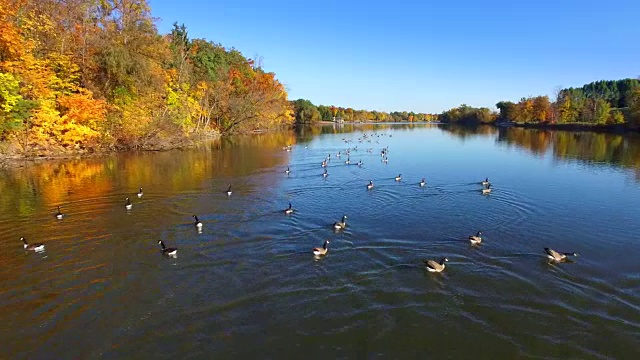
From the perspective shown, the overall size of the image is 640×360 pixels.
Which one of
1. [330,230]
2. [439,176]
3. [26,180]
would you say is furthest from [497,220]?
[26,180]

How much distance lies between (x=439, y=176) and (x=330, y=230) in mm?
16939

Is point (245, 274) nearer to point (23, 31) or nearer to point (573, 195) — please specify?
point (573, 195)

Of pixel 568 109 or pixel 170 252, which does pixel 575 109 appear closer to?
pixel 568 109

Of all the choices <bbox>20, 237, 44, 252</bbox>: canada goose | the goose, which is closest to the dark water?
<bbox>20, 237, 44, 252</bbox>: canada goose

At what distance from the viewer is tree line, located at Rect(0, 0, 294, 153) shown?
33.8 m

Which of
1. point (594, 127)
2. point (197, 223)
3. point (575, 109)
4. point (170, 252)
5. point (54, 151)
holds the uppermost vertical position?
point (575, 109)

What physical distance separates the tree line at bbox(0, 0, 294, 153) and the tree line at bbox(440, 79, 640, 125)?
298 feet

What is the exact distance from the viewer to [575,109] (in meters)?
115

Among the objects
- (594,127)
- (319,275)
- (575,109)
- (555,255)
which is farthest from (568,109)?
(319,275)

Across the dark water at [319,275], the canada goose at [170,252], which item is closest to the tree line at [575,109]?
the dark water at [319,275]

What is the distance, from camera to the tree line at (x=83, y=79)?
111ft

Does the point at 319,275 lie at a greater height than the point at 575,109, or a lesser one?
lesser

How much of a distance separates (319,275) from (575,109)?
13009cm

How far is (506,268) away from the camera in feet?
43.4
